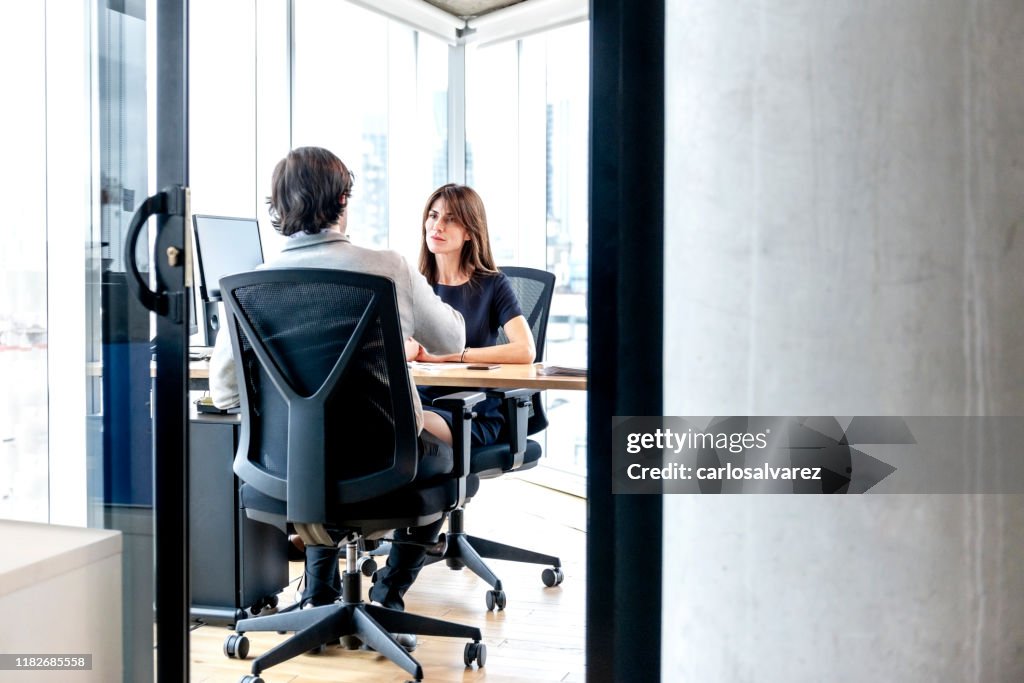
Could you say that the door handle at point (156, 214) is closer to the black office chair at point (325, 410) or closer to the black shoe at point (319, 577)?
the black office chair at point (325, 410)

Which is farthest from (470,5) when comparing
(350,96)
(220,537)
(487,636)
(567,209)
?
(487,636)

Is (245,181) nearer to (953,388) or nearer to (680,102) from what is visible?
(680,102)

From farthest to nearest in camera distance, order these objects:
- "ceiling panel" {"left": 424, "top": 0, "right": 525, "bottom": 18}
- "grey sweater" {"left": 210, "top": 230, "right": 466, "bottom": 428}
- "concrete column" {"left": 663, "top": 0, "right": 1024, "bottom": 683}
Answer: "ceiling panel" {"left": 424, "top": 0, "right": 525, "bottom": 18} → "grey sweater" {"left": 210, "top": 230, "right": 466, "bottom": 428} → "concrete column" {"left": 663, "top": 0, "right": 1024, "bottom": 683}

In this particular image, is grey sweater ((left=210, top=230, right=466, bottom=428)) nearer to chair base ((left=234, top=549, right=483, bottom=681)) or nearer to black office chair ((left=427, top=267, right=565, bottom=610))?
black office chair ((left=427, top=267, right=565, bottom=610))

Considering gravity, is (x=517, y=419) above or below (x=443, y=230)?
below

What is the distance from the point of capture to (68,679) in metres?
1.81

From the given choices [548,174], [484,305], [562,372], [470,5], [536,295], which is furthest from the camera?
[470,5]

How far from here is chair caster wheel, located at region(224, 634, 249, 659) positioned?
2846mm

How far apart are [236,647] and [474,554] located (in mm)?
941

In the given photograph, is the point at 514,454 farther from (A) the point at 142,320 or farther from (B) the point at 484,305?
(A) the point at 142,320

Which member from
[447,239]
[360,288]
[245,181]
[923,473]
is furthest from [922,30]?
[245,181]

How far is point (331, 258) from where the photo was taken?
2.52m

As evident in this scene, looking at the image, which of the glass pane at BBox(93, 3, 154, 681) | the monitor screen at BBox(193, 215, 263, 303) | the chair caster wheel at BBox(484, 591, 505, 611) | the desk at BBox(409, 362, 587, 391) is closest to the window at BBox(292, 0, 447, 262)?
the monitor screen at BBox(193, 215, 263, 303)

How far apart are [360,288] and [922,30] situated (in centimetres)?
129
